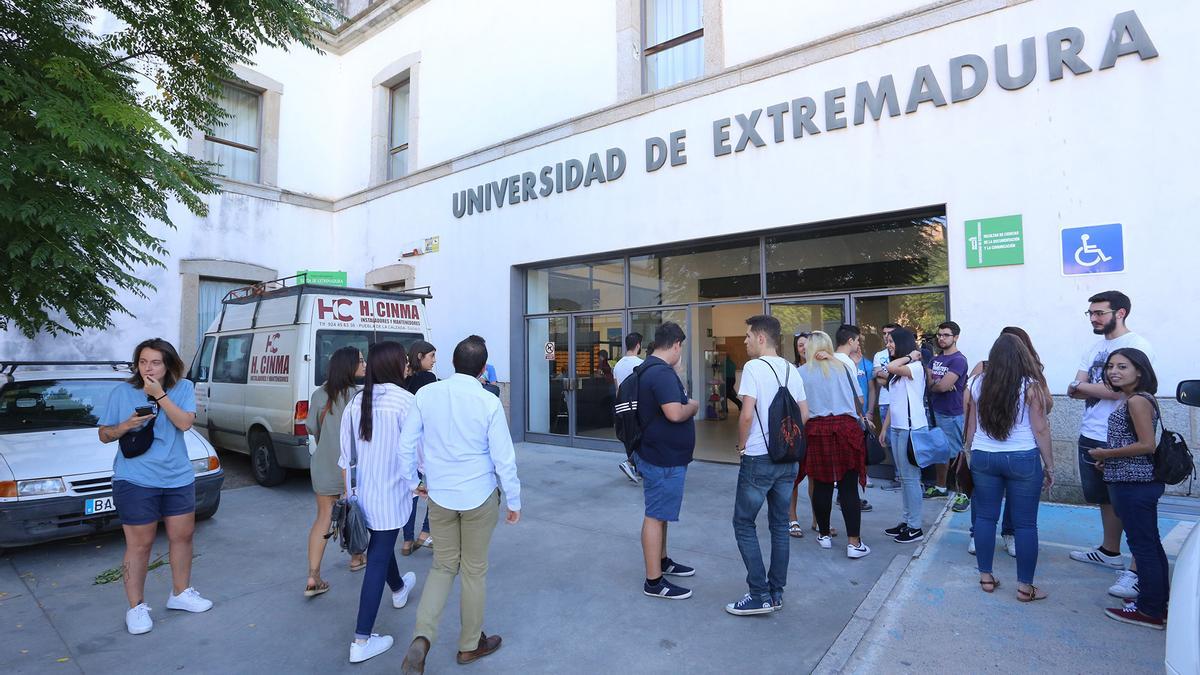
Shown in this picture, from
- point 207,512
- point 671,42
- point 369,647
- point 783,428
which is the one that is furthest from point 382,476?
point 671,42

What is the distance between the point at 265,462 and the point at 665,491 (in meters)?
5.49

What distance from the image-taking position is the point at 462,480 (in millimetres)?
2990

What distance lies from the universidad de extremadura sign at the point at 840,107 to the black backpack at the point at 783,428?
15.9 ft

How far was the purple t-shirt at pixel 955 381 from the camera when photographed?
→ 18.8 ft

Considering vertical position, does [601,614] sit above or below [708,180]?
below

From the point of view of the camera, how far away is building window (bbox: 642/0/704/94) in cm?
893

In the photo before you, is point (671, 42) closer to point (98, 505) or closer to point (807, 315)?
point (807, 315)

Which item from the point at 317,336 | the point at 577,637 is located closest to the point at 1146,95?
the point at 577,637

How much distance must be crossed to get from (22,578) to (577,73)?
887cm

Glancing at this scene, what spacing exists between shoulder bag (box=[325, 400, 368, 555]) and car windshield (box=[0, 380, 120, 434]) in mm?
3448

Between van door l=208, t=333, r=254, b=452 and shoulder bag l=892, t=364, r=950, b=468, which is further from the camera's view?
van door l=208, t=333, r=254, b=452

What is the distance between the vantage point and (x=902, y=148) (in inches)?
268

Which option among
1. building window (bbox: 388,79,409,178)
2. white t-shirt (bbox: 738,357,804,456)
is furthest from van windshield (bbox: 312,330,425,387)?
building window (bbox: 388,79,409,178)

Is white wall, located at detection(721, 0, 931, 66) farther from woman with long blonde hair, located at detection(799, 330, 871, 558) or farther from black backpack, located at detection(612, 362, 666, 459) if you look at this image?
black backpack, located at detection(612, 362, 666, 459)
